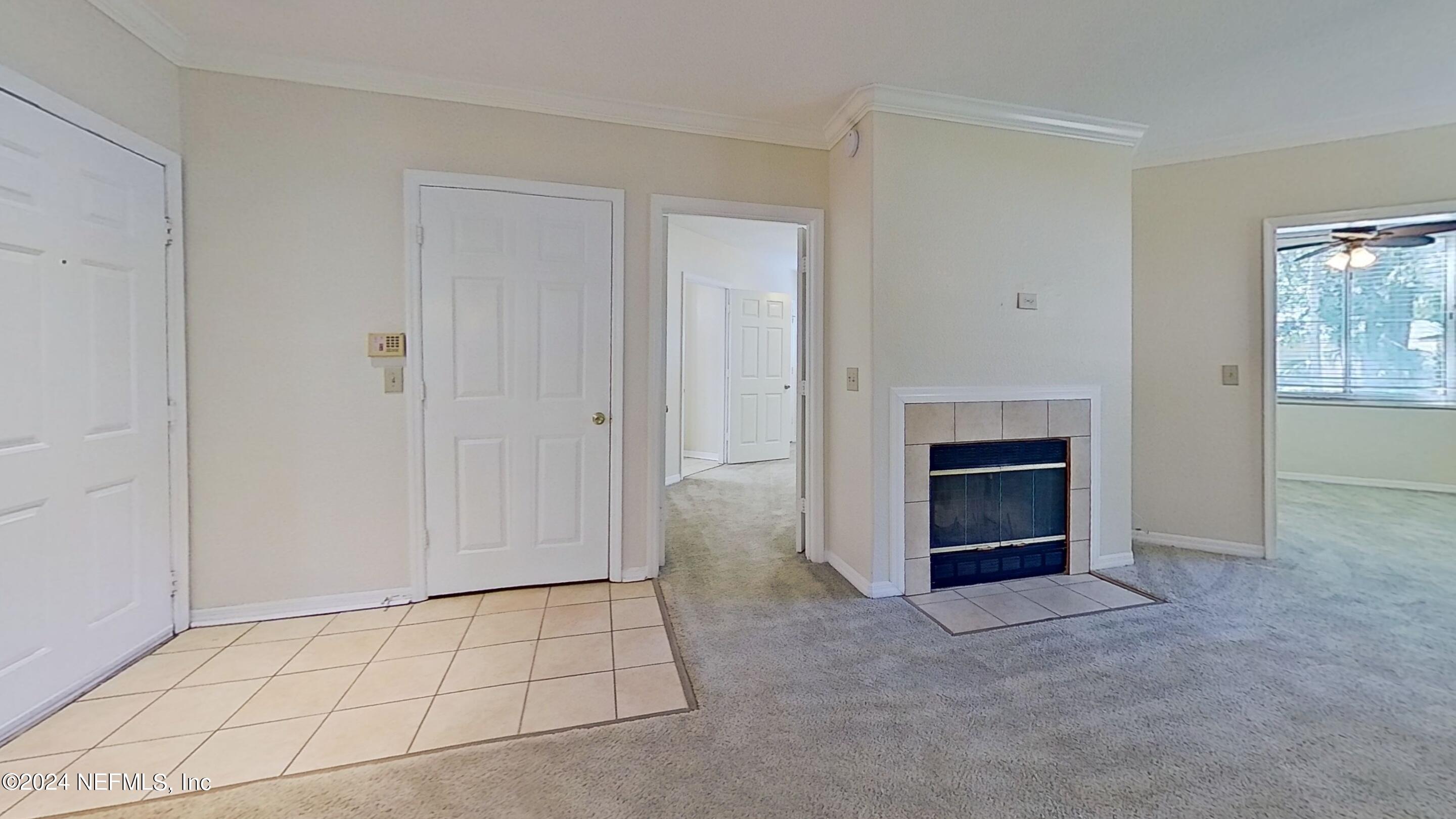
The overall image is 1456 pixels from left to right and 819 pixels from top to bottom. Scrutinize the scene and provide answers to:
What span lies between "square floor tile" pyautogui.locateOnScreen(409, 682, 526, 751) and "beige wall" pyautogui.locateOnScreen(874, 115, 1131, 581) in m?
1.78

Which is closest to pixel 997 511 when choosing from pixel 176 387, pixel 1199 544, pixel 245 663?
pixel 1199 544

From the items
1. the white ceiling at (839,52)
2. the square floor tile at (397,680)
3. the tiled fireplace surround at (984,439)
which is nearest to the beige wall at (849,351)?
the tiled fireplace surround at (984,439)

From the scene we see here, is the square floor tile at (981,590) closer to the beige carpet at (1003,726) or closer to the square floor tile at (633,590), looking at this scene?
the beige carpet at (1003,726)

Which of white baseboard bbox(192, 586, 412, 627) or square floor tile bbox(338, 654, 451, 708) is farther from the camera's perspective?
white baseboard bbox(192, 586, 412, 627)

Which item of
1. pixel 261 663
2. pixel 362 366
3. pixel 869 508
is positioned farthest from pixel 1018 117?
pixel 261 663

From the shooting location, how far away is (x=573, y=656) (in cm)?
221

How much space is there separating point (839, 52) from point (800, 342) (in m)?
1.51

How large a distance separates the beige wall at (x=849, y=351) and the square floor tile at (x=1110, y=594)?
111 cm

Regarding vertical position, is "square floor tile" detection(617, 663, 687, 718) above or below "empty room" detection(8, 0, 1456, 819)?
below

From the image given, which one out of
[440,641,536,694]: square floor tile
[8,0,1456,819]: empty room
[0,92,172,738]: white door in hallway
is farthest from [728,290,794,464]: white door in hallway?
[0,92,172,738]: white door in hallway

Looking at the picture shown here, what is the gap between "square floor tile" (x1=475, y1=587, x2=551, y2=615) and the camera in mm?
2629

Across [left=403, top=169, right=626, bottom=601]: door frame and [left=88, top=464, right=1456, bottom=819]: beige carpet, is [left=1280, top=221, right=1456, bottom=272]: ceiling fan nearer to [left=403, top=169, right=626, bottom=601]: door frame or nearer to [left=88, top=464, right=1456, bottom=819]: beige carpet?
[left=88, top=464, right=1456, bottom=819]: beige carpet

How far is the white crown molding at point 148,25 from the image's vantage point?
2.03m

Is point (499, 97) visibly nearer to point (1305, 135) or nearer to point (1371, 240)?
point (1305, 135)
